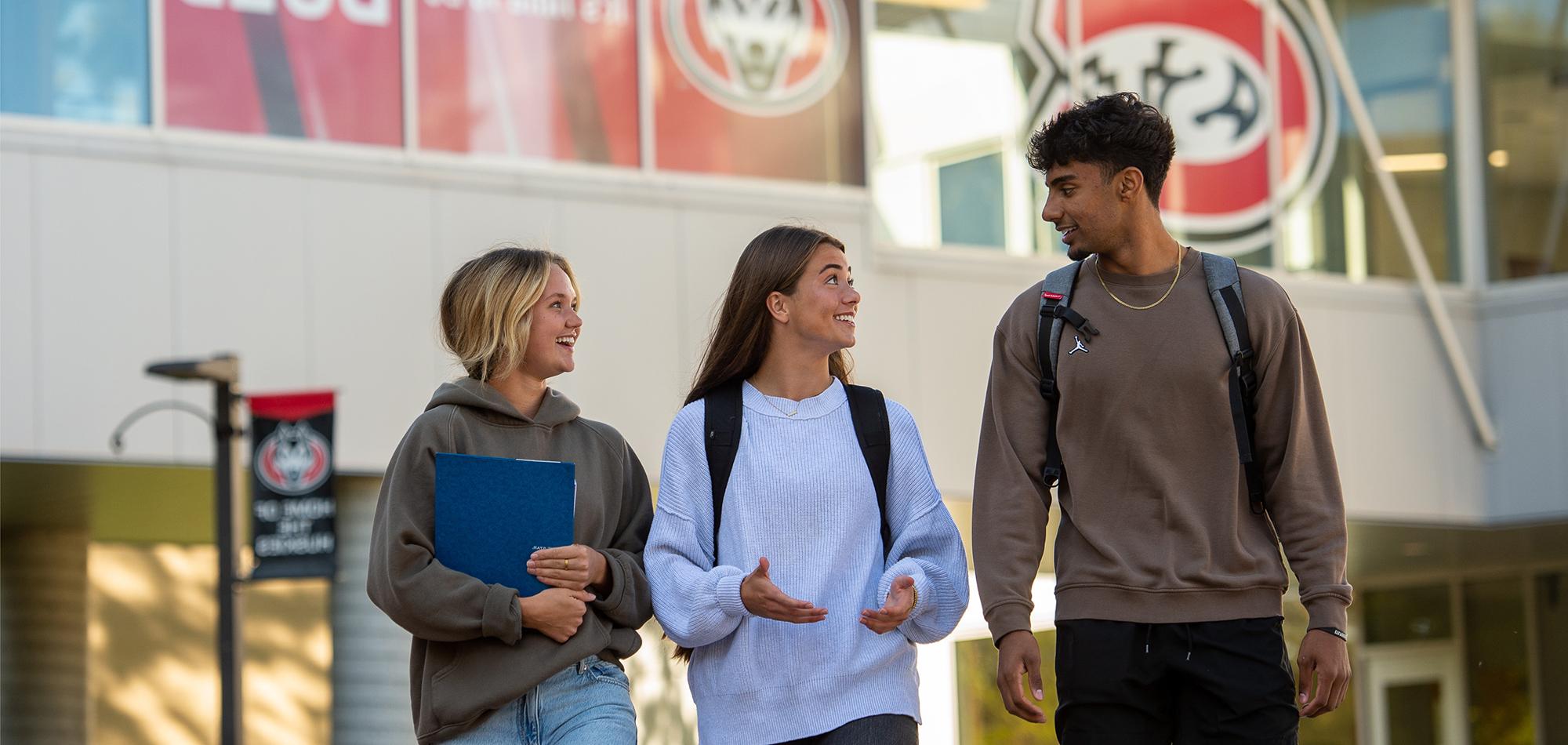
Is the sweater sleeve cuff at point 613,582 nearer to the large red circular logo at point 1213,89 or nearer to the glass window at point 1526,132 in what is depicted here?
the large red circular logo at point 1213,89

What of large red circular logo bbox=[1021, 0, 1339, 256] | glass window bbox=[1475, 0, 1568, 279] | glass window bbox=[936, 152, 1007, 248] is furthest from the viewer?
glass window bbox=[1475, 0, 1568, 279]

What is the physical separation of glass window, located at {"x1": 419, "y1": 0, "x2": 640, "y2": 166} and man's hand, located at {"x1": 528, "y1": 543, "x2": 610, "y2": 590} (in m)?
8.09

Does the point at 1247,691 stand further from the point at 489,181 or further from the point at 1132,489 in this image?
Result: the point at 489,181

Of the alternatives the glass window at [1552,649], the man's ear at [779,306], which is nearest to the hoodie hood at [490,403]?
the man's ear at [779,306]

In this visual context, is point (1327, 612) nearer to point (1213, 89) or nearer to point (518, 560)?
point (518, 560)

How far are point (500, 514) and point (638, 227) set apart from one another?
8401mm

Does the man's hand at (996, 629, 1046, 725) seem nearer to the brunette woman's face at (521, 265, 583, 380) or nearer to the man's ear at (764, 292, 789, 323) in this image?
the man's ear at (764, 292, 789, 323)

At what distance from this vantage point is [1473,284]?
1623cm

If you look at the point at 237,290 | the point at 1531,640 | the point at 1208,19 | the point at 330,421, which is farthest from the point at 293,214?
the point at 1531,640

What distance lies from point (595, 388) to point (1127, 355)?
8.43 metres

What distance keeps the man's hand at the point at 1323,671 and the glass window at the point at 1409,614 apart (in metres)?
17.2

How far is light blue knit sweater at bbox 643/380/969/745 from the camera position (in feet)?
14.5

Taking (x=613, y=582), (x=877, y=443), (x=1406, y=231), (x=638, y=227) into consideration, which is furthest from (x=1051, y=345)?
(x=1406, y=231)

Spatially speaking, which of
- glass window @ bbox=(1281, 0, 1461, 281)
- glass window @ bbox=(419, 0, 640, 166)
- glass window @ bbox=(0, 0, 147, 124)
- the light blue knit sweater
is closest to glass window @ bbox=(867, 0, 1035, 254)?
glass window @ bbox=(419, 0, 640, 166)
